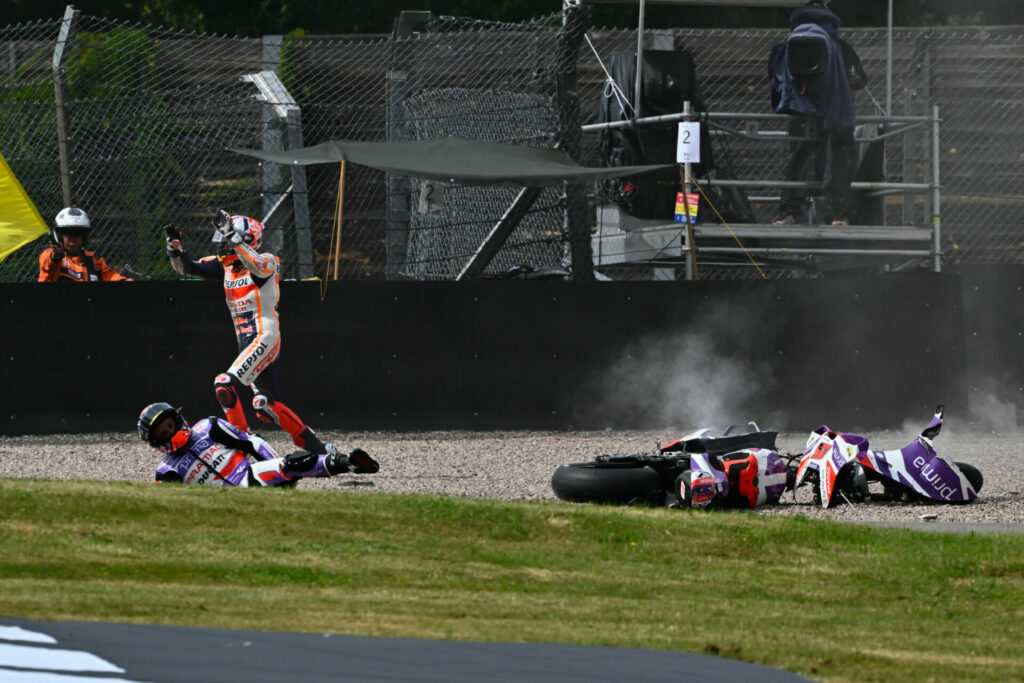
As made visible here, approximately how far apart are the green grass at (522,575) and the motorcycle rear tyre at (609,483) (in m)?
0.95

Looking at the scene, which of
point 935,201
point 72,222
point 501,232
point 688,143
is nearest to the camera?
point 72,222

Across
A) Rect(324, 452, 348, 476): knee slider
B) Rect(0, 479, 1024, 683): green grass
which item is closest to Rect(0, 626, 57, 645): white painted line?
Rect(0, 479, 1024, 683): green grass

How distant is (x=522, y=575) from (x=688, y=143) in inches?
299

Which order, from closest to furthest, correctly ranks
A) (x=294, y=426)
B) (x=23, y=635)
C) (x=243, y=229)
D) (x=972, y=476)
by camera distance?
1. (x=23, y=635)
2. (x=972, y=476)
3. (x=294, y=426)
4. (x=243, y=229)

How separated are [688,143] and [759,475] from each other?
15.9ft

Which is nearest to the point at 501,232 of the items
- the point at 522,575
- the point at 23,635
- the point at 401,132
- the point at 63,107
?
the point at 401,132

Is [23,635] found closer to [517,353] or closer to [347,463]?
[347,463]

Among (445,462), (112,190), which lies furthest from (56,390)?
(445,462)

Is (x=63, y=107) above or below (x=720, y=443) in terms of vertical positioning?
above

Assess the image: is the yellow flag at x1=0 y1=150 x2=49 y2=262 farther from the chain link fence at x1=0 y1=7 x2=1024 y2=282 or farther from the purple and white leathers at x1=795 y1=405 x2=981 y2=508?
the purple and white leathers at x1=795 y1=405 x2=981 y2=508

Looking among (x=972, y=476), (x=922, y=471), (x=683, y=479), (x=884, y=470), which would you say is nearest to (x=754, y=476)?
(x=683, y=479)

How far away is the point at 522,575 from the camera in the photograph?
7.82 metres

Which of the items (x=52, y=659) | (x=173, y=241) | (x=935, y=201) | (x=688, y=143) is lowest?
(x=52, y=659)

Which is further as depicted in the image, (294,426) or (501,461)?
(501,461)
